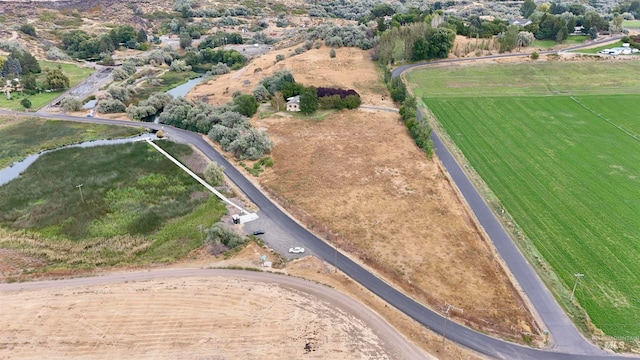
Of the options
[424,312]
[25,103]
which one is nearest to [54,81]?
[25,103]

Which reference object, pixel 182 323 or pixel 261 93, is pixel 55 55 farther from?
pixel 182 323

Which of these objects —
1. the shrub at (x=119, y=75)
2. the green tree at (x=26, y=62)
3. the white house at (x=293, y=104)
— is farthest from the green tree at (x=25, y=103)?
the white house at (x=293, y=104)

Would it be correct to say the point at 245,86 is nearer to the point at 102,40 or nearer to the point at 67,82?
the point at 67,82

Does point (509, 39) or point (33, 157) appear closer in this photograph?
point (33, 157)

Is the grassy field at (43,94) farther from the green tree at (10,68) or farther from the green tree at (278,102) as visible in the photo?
the green tree at (278,102)

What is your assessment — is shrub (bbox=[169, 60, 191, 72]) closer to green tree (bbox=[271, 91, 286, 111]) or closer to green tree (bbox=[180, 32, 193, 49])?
green tree (bbox=[180, 32, 193, 49])
